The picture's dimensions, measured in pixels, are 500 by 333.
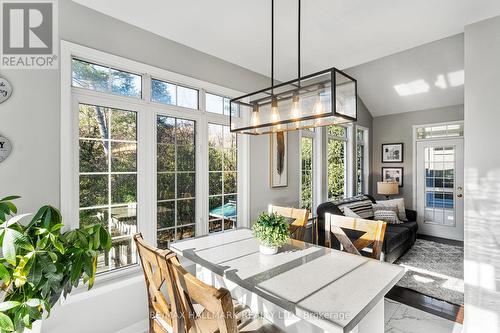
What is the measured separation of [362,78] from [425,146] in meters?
1.96

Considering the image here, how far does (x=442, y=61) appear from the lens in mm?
3920

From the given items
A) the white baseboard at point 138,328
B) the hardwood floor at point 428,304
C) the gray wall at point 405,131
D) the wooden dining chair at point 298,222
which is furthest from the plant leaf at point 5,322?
the gray wall at point 405,131

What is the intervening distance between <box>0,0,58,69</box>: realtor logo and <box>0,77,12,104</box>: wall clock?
11cm

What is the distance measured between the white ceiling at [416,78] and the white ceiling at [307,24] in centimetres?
168

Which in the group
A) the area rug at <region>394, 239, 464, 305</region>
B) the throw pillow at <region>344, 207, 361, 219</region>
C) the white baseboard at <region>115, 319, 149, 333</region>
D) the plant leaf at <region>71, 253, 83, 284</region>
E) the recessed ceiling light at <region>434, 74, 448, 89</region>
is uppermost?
the recessed ceiling light at <region>434, 74, 448, 89</region>

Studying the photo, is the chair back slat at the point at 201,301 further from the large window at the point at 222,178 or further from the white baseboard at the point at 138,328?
the large window at the point at 222,178

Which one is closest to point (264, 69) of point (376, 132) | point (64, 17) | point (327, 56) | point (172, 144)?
point (327, 56)

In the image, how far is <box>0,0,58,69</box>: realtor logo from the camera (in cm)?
170

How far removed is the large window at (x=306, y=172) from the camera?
4.05 metres

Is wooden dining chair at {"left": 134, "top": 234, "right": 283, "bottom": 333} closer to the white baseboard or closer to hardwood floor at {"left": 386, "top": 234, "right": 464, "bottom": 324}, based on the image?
the white baseboard

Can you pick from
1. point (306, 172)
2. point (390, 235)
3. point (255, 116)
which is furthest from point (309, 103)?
point (390, 235)

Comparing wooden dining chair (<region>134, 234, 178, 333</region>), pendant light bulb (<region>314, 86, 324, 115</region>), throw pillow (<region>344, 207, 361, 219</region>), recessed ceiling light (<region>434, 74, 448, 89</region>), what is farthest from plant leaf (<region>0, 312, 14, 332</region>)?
recessed ceiling light (<region>434, 74, 448, 89</region>)

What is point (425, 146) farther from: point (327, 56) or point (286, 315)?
point (286, 315)

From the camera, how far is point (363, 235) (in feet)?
6.63
